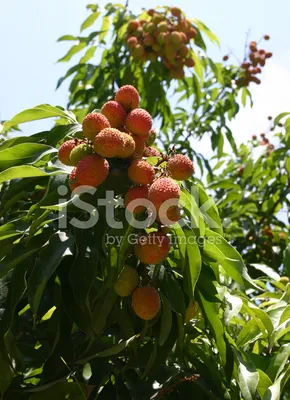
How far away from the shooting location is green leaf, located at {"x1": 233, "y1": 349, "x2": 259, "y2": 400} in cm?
116

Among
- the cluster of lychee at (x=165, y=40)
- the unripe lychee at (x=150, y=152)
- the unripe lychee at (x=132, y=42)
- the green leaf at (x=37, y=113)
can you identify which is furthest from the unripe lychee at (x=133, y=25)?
the unripe lychee at (x=150, y=152)

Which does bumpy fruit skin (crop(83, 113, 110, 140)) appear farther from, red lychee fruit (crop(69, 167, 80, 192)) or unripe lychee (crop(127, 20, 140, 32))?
unripe lychee (crop(127, 20, 140, 32))

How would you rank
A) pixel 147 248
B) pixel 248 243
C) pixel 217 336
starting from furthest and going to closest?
pixel 248 243
pixel 217 336
pixel 147 248

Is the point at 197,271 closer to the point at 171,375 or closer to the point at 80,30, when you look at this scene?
the point at 171,375

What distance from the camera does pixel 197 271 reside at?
1097 millimetres

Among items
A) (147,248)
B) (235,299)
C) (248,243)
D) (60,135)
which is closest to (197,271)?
(147,248)

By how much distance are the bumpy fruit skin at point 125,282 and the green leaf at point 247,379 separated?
282 millimetres

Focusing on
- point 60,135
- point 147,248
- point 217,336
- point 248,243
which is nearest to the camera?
point 147,248

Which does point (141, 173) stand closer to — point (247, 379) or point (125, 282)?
point (125, 282)

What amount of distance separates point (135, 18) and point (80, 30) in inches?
12.8

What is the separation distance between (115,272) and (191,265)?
0.48 feet

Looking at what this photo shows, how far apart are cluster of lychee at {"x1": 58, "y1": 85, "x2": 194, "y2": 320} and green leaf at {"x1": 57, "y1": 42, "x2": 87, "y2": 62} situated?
221 centimetres

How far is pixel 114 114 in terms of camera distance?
4.00 feet

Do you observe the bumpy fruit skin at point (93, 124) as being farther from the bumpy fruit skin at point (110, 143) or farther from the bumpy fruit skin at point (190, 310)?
the bumpy fruit skin at point (190, 310)
